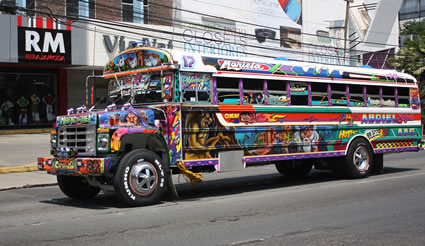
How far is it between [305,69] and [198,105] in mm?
3218

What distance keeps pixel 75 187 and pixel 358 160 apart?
6789 millimetres

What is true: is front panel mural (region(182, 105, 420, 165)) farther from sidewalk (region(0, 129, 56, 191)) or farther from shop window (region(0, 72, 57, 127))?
shop window (region(0, 72, 57, 127))

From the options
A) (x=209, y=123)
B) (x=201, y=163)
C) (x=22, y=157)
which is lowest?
(x=22, y=157)

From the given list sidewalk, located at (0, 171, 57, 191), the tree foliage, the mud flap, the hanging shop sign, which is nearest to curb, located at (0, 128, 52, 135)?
the hanging shop sign

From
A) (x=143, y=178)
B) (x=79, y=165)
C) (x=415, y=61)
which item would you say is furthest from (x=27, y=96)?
(x=415, y=61)

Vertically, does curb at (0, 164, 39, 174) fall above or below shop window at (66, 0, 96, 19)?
below

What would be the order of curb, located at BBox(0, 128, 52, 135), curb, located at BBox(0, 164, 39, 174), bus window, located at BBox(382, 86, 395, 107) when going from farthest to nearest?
1. curb, located at BBox(0, 128, 52, 135)
2. curb, located at BBox(0, 164, 39, 174)
3. bus window, located at BBox(382, 86, 395, 107)

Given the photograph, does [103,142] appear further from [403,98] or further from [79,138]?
[403,98]

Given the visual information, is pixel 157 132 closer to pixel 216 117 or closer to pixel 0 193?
pixel 216 117

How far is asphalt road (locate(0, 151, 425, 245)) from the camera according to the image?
6922 mm

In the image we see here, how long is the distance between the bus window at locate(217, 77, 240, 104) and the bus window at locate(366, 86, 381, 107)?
14.1 ft

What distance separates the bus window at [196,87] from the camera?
10164 millimetres

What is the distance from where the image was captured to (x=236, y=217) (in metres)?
8.36

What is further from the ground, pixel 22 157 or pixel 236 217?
pixel 22 157
